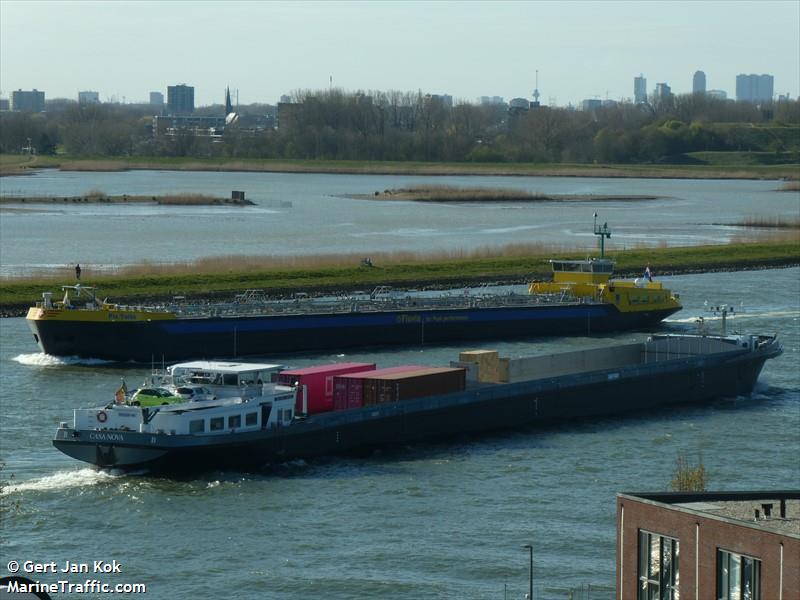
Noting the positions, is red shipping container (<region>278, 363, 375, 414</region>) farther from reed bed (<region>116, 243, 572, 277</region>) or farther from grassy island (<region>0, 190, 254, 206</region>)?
grassy island (<region>0, 190, 254, 206</region>)

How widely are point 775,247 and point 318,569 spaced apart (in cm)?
7565

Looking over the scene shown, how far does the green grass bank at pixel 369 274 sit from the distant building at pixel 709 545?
50348 millimetres

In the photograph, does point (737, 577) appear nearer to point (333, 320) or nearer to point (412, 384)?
point (412, 384)

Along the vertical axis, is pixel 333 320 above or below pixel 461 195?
below

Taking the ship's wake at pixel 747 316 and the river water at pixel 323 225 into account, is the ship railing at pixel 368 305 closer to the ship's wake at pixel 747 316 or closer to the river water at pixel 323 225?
the ship's wake at pixel 747 316

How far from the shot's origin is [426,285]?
267 feet

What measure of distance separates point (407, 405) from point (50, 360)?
18306mm

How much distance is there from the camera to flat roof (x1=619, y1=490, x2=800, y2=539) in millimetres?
20859

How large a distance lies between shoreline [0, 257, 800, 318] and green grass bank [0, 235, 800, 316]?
51 millimetres

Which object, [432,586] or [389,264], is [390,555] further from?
[389,264]

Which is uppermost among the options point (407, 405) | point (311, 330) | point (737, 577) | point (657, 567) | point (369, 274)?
point (737, 577)

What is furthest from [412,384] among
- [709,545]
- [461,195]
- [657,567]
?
[461,195]

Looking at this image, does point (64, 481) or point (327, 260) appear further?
point (327, 260)

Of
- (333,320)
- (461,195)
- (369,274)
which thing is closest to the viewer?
(333,320)
